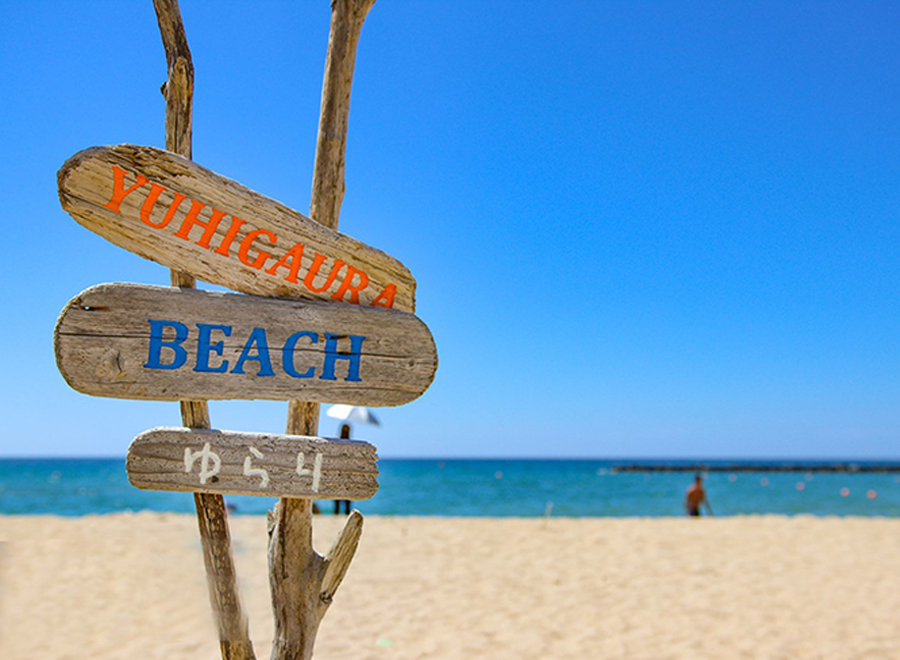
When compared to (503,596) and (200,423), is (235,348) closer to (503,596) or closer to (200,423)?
(200,423)

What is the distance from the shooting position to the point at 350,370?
7.30 feet

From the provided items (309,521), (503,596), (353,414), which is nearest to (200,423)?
(309,521)

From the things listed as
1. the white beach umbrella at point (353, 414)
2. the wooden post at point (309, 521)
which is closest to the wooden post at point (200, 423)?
the wooden post at point (309, 521)

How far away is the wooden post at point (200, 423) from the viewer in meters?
2.27

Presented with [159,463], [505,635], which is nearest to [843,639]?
[505,635]

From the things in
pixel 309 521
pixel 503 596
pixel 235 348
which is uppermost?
pixel 235 348

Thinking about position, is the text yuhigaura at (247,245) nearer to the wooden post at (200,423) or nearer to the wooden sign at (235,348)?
the wooden sign at (235,348)

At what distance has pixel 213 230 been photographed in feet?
6.90

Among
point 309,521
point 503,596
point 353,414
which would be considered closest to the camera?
point 309,521

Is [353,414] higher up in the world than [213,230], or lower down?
lower down

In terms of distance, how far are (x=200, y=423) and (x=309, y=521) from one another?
1.96 ft

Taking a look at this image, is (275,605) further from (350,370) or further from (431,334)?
(431,334)

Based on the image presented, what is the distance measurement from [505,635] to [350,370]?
3.32 metres

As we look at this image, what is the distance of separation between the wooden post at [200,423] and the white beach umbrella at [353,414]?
243 inches
